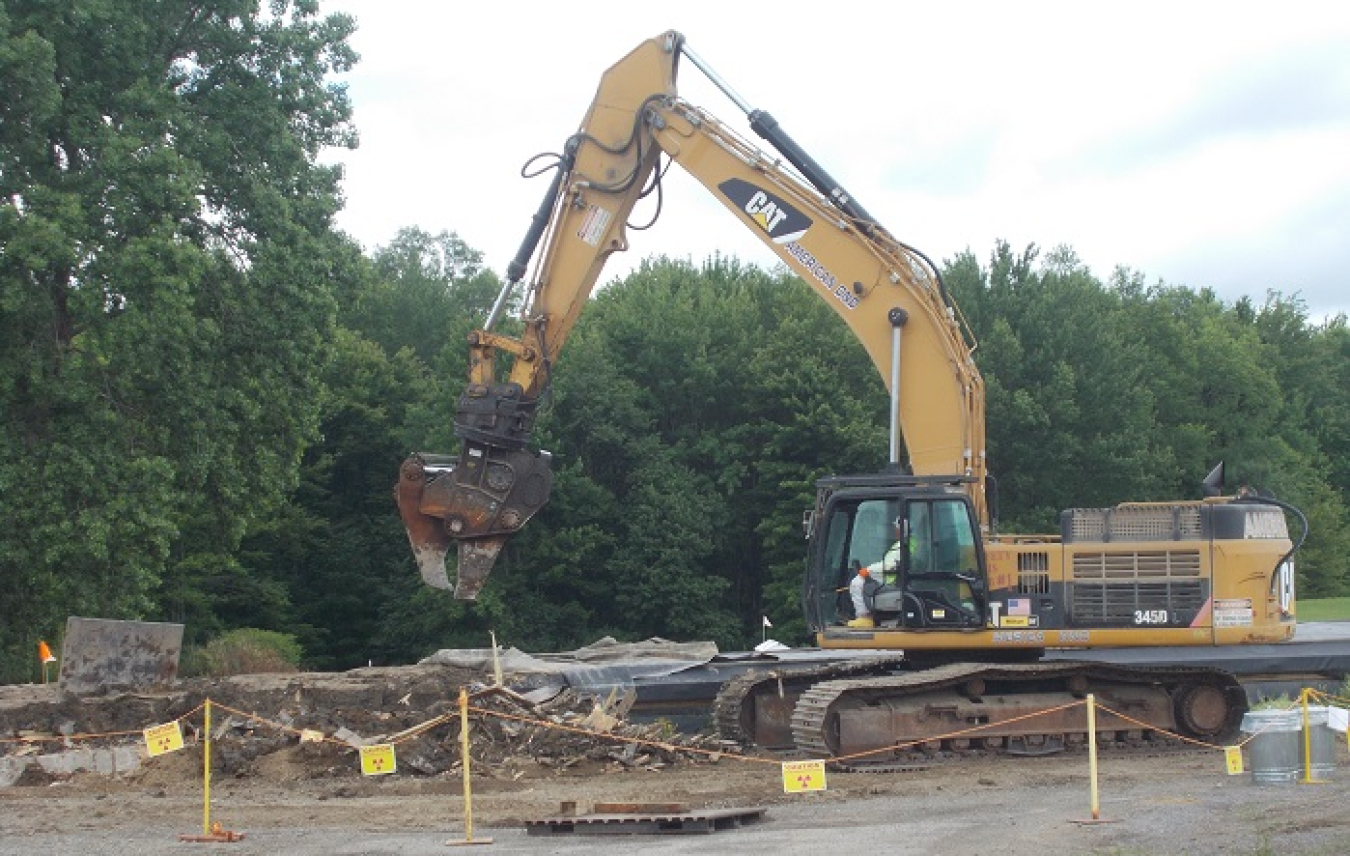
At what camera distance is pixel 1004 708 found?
51.6 ft

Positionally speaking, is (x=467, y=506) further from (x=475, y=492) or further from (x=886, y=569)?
(x=886, y=569)

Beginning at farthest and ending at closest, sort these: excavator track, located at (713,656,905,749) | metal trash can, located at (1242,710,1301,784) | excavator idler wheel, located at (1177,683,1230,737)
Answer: excavator track, located at (713,656,905,749) < excavator idler wheel, located at (1177,683,1230,737) < metal trash can, located at (1242,710,1301,784)

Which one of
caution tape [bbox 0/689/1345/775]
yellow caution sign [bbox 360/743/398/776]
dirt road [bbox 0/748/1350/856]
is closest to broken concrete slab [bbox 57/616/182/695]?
caution tape [bbox 0/689/1345/775]

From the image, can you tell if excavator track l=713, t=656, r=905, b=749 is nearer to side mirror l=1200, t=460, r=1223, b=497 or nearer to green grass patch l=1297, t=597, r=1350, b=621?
side mirror l=1200, t=460, r=1223, b=497

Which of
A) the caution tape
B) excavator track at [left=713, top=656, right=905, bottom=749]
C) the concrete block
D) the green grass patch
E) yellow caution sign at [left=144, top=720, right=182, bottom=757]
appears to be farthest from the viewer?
the green grass patch

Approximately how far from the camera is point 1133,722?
51.2 feet

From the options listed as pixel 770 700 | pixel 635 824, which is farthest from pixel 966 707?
pixel 635 824

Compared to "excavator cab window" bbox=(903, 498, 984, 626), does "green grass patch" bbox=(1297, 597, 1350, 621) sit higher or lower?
lower

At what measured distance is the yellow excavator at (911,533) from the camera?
15570 millimetres

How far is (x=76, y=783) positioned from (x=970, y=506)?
8.78m

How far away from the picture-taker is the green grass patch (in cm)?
3307

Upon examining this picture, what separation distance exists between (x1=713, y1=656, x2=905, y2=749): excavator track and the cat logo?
4.40 metres

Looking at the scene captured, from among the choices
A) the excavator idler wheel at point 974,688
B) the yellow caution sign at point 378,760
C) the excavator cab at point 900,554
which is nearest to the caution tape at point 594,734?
the yellow caution sign at point 378,760

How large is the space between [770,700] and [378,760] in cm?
465
